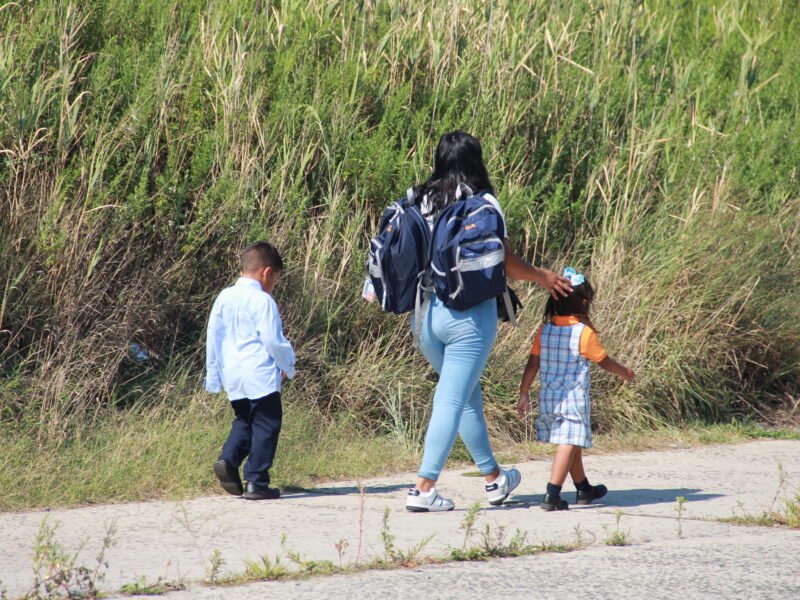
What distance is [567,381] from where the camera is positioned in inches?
207

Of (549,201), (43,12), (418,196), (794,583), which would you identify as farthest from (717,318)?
(43,12)

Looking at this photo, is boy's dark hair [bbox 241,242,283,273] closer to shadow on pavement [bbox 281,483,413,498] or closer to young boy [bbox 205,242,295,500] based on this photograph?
young boy [bbox 205,242,295,500]

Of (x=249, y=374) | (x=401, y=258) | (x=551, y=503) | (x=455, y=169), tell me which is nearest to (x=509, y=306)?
(x=401, y=258)

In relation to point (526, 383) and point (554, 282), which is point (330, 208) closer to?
point (526, 383)

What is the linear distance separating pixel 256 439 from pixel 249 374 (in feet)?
1.15

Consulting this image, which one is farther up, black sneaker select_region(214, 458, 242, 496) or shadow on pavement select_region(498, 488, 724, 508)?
black sneaker select_region(214, 458, 242, 496)

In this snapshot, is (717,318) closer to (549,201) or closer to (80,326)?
(549,201)

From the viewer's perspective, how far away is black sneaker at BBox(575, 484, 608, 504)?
5.40 m

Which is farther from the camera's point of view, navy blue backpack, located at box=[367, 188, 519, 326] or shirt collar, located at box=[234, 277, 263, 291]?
shirt collar, located at box=[234, 277, 263, 291]

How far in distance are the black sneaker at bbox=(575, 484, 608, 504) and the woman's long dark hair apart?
91 centimetres

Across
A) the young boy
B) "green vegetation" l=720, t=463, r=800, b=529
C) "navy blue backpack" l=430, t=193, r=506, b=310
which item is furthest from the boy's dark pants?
"green vegetation" l=720, t=463, r=800, b=529

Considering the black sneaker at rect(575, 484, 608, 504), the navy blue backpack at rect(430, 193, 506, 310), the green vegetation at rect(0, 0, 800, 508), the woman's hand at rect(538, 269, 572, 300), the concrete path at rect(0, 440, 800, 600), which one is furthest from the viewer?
the green vegetation at rect(0, 0, 800, 508)

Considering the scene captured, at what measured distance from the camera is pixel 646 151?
872 centimetres

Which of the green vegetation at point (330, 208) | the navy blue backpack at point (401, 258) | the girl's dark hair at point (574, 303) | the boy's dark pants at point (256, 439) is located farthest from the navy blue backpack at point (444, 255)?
the green vegetation at point (330, 208)
